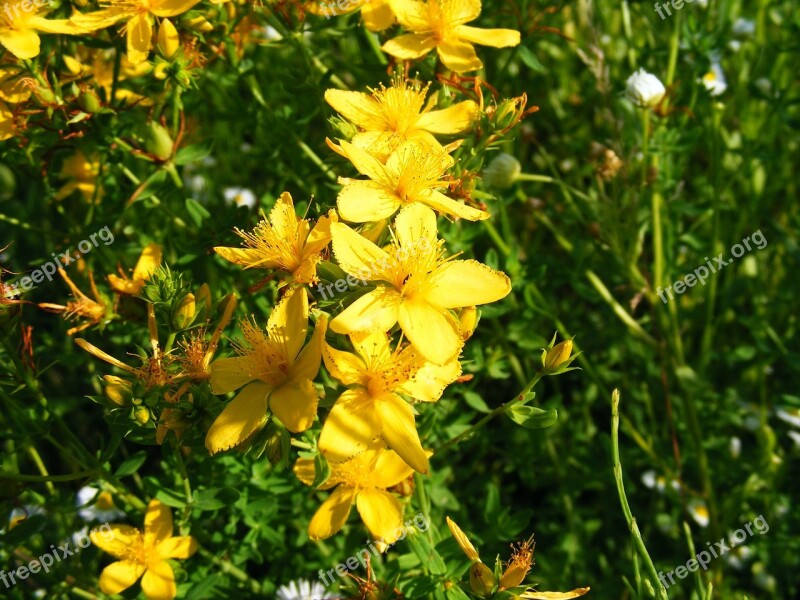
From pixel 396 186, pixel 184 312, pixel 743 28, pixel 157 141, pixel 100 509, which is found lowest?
pixel 100 509

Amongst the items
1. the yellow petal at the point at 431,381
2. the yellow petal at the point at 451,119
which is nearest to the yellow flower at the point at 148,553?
the yellow petal at the point at 431,381

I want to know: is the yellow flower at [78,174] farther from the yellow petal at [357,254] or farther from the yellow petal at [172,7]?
the yellow petal at [357,254]

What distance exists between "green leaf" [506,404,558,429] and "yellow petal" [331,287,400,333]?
0.36m

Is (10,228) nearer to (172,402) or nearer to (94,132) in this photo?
(94,132)

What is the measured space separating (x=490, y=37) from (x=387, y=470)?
47.0 inches

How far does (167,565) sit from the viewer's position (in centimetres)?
189

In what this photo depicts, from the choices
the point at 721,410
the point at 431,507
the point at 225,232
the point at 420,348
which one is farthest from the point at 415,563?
the point at 721,410

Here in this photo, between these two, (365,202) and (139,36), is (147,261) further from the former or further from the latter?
(365,202)

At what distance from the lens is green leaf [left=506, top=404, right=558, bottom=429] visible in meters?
1.53

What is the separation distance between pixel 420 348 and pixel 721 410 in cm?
185

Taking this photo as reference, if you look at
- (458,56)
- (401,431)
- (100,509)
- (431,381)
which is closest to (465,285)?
(431,381)

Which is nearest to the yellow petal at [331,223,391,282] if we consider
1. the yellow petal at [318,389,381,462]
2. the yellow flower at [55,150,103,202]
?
the yellow petal at [318,389,381,462]

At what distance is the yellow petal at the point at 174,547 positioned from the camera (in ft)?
6.20

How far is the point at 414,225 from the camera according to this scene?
1.51 m
